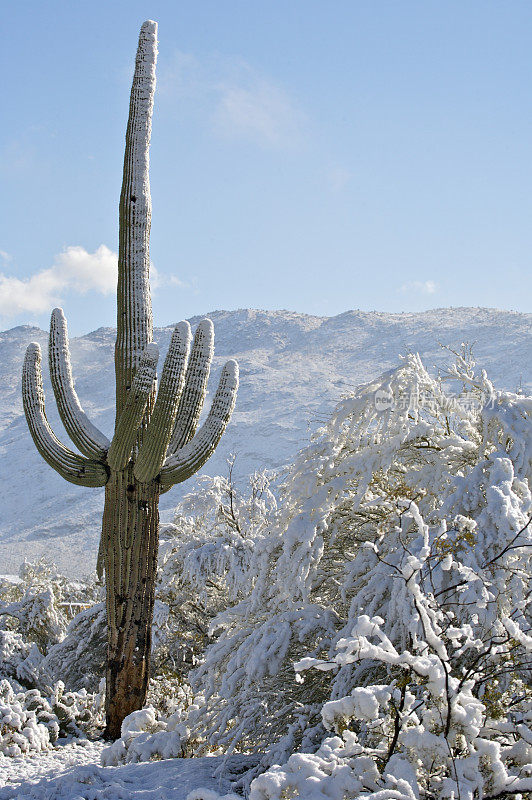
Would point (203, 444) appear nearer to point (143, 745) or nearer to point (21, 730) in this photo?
point (143, 745)

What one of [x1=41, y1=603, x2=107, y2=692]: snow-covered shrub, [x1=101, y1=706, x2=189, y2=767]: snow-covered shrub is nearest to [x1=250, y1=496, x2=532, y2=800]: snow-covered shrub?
[x1=101, y1=706, x2=189, y2=767]: snow-covered shrub

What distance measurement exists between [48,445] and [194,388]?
66.1 inches

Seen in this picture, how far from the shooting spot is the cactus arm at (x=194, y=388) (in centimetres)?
711

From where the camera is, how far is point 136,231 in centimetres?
716

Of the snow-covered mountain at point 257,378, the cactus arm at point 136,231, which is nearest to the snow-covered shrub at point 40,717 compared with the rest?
the cactus arm at point 136,231

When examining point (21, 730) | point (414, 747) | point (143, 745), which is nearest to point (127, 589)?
point (21, 730)

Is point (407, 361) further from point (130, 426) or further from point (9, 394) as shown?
point (9, 394)

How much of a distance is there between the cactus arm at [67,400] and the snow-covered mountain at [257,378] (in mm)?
20043

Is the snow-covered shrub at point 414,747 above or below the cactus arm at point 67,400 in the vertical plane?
below

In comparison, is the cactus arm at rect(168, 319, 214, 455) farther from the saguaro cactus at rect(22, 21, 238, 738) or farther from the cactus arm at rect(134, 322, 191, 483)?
the cactus arm at rect(134, 322, 191, 483)

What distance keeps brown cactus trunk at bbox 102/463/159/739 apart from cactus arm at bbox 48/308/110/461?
43cm

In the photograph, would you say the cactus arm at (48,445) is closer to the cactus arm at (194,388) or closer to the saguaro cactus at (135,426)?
the saguaro cactus at (135,426)

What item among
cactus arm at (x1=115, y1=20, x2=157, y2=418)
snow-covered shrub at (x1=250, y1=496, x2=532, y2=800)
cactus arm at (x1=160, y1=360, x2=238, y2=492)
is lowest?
snow-covered shrub at (x1=250, y1=496, x2=532, y2=800)

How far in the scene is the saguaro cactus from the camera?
6441 mm
